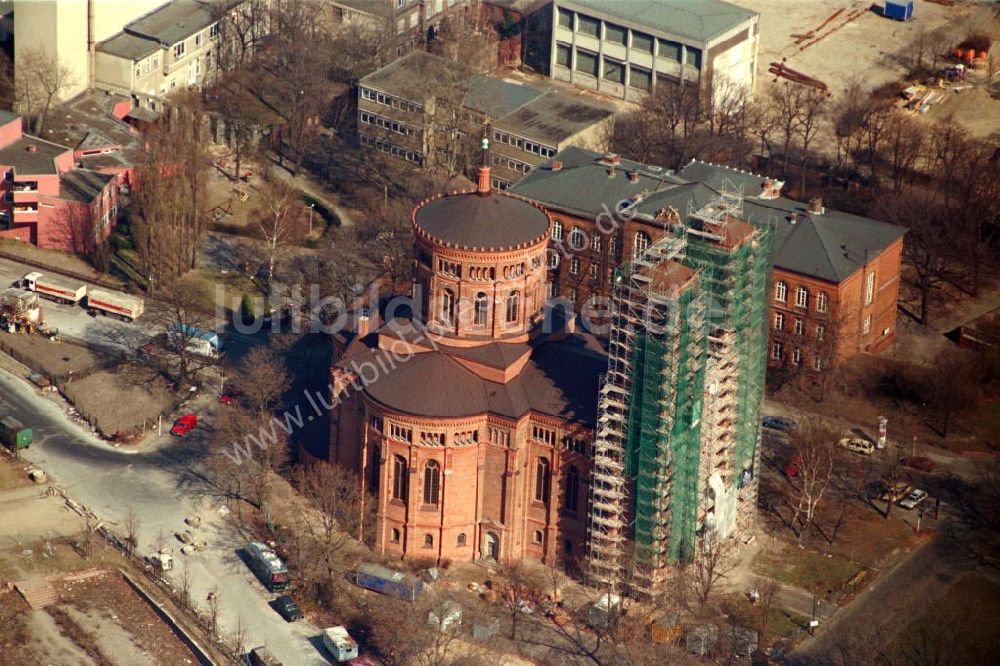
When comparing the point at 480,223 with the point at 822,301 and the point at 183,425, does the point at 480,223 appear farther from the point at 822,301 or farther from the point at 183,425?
the point at 822,301

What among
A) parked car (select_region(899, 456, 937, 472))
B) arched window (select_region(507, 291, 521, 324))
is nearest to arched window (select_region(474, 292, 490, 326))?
arched window (select_region(507, 291, 521, 324))

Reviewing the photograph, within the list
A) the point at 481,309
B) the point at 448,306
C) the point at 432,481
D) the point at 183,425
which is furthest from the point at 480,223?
the point at 183,425

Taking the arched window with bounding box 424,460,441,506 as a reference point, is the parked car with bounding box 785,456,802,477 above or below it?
below

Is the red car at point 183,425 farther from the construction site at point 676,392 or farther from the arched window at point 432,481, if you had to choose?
the construction site at point 676,392

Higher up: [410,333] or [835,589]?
[410,333]

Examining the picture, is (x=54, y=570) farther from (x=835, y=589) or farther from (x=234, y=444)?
(x=835, y=589)

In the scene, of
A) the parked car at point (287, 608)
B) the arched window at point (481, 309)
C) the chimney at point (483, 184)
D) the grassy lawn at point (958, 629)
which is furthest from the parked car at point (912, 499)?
the parked car at point (287, 608)

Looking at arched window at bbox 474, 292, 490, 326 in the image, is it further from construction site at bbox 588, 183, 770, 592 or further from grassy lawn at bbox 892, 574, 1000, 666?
grassy lawn at bbox 892, 574, 1000, 666

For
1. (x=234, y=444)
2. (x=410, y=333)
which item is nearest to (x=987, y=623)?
(x=410, y=333)
